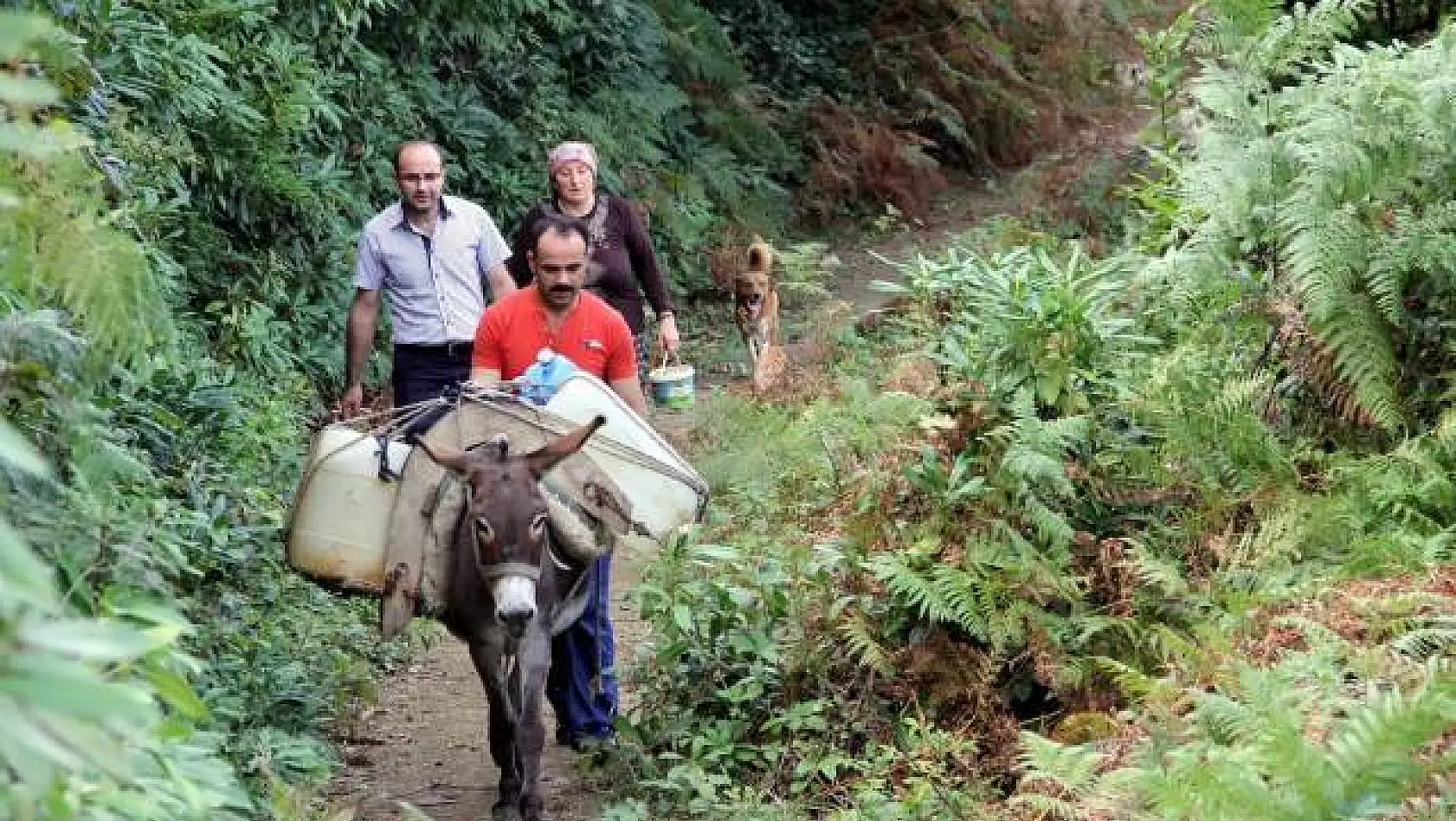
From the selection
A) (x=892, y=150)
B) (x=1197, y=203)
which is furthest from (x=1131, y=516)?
(x=892, y=150)

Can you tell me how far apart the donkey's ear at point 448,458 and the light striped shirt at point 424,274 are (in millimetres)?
2711

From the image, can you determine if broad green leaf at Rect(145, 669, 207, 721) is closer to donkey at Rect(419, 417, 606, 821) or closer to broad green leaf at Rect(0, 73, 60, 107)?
broad green leaf at Rect(0, 73, 60, 107)

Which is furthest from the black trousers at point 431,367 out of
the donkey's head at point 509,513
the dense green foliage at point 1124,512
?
Answer: the donkey's head at point 509,513

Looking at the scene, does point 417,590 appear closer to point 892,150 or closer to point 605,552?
point 605,552

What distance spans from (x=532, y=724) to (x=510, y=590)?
2.46 feet

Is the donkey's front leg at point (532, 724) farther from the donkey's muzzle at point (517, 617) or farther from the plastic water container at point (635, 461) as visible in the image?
the plastic water container at point (635, 461)

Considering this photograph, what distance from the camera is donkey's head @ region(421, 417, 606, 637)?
7.61 m

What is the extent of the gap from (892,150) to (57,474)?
18650 millimetres

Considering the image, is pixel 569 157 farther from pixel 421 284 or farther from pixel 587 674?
pixel 587 674

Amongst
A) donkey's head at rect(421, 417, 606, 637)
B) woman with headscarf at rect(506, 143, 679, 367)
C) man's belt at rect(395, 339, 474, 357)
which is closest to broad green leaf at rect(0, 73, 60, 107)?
donkey's head at rect(421, 417, 606, 637)

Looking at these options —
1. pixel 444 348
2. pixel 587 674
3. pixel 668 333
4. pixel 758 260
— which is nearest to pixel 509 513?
pixel 587 674

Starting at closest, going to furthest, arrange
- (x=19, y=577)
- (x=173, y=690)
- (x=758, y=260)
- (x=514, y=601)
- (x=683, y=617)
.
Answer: (x=19, y=577) < (x=173, y=690) < (x=514, y=601) < (x=683, y=617) < (x=758, y=260)

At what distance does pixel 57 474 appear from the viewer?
5.64 metres

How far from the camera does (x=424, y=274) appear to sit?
10539 mm
